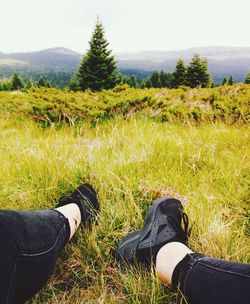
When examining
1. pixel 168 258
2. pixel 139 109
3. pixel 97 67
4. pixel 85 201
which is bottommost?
pixel 168 258

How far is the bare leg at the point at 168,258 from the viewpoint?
1672 millimetres

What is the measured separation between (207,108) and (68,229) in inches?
160

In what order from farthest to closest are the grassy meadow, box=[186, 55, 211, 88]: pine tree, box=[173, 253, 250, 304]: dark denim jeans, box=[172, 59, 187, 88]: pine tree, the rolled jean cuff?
box=[172, 59, 187, 88]: pine tree → box=[186, 55, 211, 88]: pine tree → the grassy meadow → the rolled jean cuff → box=[173, 253, 250, 304]: dark denim jeans

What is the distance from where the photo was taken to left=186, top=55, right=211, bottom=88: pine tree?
1576 inches

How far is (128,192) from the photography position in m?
2.44

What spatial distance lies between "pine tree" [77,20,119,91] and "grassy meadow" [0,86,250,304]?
2879cm

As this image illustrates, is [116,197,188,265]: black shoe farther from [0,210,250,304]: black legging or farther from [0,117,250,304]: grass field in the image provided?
[0,210,250,304]: black legging

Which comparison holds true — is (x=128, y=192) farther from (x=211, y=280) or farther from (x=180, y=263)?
(x=211, y=280)

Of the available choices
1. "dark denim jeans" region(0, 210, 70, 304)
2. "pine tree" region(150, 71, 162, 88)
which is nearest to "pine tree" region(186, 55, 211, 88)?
"pine tree" region(150, 71, 162, 88)

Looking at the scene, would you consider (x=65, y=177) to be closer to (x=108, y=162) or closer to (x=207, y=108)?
(x=108, y=162)

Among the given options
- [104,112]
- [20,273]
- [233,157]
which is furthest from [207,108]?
[20,273]

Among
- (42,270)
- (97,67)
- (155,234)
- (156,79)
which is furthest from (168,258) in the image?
(156,79)

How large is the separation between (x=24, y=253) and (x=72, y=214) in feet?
2.38

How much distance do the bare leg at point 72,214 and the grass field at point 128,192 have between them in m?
0.07
